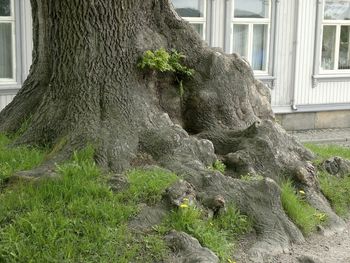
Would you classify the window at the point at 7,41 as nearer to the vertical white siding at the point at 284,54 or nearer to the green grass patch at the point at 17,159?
the vertical white siding at the point at 284,54

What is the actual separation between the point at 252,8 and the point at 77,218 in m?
11.4

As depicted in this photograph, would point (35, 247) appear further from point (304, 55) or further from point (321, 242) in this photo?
point (304, 55)

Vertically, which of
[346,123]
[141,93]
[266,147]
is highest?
[141,93]

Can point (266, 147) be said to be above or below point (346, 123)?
above

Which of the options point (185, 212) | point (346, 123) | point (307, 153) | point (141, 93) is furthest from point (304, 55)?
point (185, 212)

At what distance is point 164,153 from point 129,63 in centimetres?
109

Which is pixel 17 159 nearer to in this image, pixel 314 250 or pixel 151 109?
pixel 151 109

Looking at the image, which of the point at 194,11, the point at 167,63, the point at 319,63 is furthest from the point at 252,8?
the point at 167,63

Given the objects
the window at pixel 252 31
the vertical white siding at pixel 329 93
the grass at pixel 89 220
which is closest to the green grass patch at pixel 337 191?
the grass at pixel 89 220

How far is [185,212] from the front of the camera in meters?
5.02

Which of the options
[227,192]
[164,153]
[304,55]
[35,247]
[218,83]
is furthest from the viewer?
[304,55]

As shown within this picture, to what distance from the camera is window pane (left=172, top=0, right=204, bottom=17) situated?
46.9 ft

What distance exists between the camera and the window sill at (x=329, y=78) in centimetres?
1580

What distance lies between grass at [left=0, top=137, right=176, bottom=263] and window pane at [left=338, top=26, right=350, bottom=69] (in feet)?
40.0
